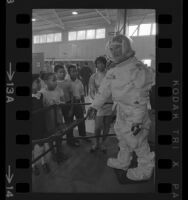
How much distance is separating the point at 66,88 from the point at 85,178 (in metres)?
0.52

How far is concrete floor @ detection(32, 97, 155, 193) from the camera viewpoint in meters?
1.35

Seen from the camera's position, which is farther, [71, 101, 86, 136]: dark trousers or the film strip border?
[71, 101, 86, 136]: dark trousers

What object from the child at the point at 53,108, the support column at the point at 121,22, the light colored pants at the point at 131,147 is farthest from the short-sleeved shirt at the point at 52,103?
the support column at the point at 121,22

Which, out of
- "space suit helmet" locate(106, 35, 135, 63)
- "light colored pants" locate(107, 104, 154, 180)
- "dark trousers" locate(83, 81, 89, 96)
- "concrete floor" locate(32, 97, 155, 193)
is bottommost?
"concrete floor" locate(32, 97, 155, 193)

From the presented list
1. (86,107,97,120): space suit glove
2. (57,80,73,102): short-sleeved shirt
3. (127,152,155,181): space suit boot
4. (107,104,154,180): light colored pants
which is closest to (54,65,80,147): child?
(57,80,73,102): short-sleeved shirt

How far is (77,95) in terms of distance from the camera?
4.57 feet

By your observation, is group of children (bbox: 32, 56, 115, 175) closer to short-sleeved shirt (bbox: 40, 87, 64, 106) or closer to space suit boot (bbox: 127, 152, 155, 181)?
short-sleeved shirt (bbox: 40, 87, 64, 106)

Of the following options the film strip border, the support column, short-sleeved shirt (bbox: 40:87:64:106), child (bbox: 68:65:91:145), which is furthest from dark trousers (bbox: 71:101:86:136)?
the support column

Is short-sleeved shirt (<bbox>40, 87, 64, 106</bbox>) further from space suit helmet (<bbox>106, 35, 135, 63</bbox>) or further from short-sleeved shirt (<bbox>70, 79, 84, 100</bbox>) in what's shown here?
space suit helmet (<bbox>106, 35, 135, 63</bbox>)

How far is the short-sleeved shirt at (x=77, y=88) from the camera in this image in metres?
1.38

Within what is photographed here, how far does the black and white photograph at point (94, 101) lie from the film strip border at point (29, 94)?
0.04m

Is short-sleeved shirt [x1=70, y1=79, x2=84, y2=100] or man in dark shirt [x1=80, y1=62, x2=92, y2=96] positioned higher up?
man in dark shirt [x1=80, y1=62, x2=92, y2=96]

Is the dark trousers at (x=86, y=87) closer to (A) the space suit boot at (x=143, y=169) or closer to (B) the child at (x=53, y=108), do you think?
(B) the child at (x=53, y=108)

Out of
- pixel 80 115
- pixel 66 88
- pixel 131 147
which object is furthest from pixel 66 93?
pixel 131 147
